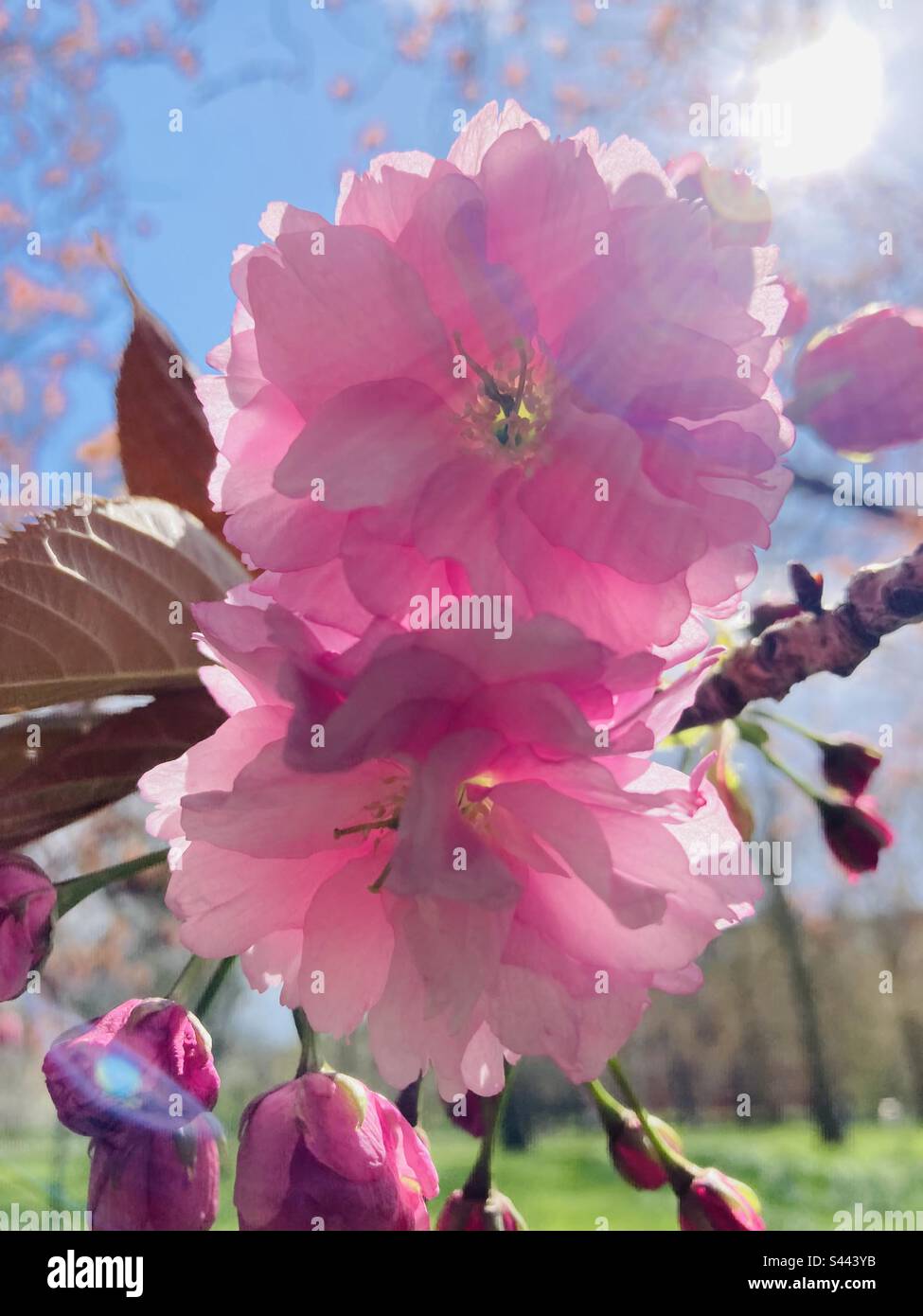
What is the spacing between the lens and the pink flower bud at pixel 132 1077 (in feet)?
1.13

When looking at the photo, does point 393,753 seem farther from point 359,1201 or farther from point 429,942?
point 359,1201

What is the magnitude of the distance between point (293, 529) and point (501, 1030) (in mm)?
160

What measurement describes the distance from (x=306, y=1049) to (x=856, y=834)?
347 millimetres

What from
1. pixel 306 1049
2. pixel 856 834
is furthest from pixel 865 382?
pixel 306 1049

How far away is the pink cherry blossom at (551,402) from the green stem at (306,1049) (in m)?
0.21

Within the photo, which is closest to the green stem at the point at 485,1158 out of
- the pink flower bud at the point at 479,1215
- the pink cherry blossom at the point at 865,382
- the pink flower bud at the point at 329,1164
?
the pink flower bud at the point at 479,1215

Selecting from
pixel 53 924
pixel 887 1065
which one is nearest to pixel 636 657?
pixel 53 924

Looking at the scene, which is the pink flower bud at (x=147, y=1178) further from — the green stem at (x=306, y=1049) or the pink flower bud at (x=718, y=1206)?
the pink flower bud at (x=718, y=1206)

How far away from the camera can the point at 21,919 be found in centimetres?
39

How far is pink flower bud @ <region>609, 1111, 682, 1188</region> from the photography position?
19.9 inches

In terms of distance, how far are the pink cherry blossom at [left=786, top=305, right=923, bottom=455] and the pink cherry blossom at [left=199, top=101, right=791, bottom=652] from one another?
0.55 ft

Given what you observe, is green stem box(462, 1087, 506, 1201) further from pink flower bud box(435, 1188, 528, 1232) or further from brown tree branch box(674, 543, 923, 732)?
brown tree branch box(674, 543, 923, 732)

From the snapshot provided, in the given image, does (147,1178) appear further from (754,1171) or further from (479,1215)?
(754,1171)

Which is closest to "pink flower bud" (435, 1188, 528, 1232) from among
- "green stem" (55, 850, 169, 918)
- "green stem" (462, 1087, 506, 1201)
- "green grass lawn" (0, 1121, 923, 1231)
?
"green stem" (462, 1087, 506, 1201)
